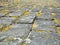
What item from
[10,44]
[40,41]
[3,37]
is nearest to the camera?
[10,44]

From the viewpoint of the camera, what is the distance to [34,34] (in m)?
2.15

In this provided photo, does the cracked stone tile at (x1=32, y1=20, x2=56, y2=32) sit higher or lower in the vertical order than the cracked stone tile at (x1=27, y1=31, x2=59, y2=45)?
lower

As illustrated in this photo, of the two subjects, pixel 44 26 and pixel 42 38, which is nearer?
pixel 42 38

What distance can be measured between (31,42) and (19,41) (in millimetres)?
142

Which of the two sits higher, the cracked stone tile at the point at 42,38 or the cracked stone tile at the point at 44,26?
the cracked stone tile at the point at 42,38

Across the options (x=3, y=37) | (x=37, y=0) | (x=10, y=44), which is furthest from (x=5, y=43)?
(x=37, y=0)

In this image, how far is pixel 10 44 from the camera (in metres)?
1.77

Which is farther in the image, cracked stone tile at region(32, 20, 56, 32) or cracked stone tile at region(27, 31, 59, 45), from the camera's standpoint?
cracked stone tile at region(32, 20, 56, 32)

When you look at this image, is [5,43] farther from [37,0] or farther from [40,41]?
[37,0]

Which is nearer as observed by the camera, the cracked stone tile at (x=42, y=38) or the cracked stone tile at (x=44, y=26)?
the cracked stone tile at (x=42, y=38)

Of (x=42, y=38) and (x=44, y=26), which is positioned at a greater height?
(x=42, y=38)

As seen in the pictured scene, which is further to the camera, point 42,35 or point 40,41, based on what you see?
point 42,35

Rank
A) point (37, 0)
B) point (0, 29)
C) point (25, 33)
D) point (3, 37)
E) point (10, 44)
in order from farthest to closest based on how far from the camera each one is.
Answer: point (37, 0) < point (0, 29) < point (25, 33) < point (3, 37) < point (10, 44)

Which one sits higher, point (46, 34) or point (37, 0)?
point (46, 34)
